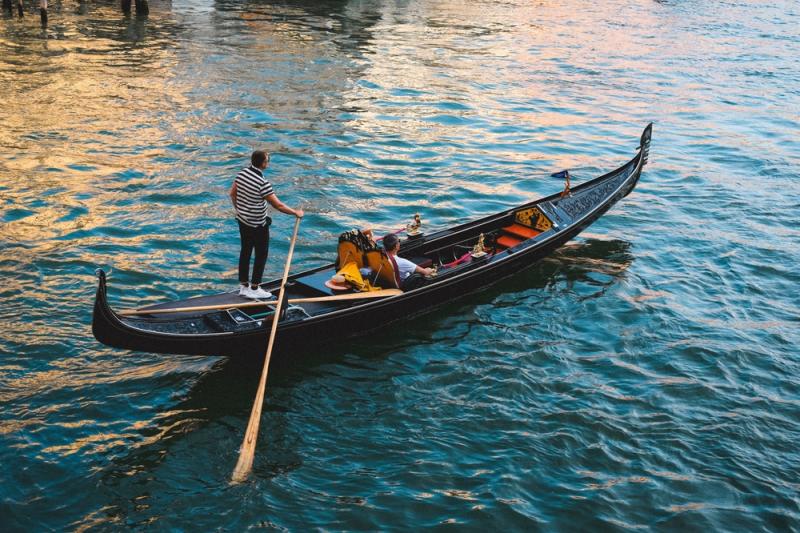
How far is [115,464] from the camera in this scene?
7.44m

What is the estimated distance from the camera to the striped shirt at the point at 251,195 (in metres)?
8.71

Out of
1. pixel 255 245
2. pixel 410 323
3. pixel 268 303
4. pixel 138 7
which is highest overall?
pixel 138 7

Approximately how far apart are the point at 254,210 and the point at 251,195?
184mm

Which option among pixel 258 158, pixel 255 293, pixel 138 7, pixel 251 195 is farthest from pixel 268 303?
pixel 138 7

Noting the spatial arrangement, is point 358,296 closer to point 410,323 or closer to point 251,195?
point 410,323

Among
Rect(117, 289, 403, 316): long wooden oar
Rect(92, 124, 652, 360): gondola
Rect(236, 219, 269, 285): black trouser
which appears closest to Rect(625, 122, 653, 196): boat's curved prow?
Rect(92, 124, 652, 360): gondola

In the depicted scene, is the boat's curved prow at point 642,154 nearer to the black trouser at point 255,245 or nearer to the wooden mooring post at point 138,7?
the black trouser at point 255,245

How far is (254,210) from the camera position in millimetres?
8844

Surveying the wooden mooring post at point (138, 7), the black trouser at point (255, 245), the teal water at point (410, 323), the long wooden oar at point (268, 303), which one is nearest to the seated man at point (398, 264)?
the long wooden oar at point (268, 303)

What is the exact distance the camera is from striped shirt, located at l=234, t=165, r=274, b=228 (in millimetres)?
8711

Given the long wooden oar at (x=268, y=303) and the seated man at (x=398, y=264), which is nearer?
the long wooden oar at (x=268, y=303)

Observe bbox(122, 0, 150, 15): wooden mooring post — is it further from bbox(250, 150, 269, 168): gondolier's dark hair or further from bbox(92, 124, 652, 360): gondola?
bbox(250, 150, 269, 168): gondolier's dark hair

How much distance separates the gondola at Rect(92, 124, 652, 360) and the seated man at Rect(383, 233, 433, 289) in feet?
0.33

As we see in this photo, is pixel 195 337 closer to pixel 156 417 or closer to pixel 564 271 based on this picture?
pixel 156 417
